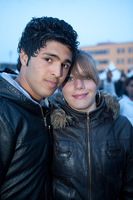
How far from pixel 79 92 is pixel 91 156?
0.78 metres

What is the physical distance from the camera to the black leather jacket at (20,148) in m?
1.08

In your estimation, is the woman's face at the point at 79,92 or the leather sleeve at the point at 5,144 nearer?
the leather sleeve at the point at 5,144

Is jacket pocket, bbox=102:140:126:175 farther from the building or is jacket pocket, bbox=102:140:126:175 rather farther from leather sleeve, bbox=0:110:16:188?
Result: the building

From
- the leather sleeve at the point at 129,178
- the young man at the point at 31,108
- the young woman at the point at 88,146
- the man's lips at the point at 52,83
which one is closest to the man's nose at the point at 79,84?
the young woman at the point at 88,146

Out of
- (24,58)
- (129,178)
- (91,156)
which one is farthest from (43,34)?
(129,178)

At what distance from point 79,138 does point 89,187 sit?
0.54 meters

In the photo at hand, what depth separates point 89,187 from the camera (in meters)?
1.49

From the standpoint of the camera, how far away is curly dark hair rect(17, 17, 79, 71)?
1.39 m

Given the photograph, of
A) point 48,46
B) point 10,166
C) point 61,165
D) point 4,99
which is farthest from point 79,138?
point 48,46

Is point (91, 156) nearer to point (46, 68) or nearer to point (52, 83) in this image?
point (52, 83)

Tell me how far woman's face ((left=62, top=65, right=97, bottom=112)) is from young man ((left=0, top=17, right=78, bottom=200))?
27 centimetres

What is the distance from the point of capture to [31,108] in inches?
52.0

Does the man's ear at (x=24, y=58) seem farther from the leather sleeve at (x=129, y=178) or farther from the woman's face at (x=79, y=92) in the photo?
the leather sleeve at (x=129, y=178)

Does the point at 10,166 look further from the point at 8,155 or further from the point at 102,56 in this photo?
the point at 102,56
